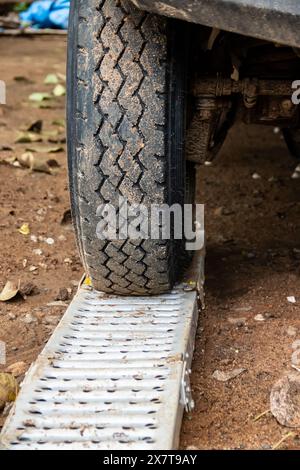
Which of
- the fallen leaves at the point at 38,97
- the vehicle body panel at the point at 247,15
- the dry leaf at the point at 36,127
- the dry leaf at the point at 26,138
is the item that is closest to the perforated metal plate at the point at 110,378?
the vehicle body panel at the point at 247,15

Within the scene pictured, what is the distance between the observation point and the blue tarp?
25.0 ft

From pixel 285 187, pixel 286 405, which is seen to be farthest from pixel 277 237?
pixel 286 405

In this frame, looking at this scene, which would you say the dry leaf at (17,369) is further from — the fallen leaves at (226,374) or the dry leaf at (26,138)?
the dry leaf at (26,138)

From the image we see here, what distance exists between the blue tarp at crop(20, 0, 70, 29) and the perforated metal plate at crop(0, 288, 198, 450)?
5.40 meters

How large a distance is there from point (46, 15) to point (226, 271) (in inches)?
211

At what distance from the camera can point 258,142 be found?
510 cm

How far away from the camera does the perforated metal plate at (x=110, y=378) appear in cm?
189

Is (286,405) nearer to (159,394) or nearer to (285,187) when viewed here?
(159,394)

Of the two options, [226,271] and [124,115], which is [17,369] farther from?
[226,271]

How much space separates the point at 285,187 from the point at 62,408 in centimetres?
243

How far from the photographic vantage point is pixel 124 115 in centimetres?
230

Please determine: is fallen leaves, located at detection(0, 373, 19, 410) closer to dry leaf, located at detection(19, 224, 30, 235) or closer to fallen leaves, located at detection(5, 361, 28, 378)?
fallen leaves, located at detection(5, 361, 28, 378)

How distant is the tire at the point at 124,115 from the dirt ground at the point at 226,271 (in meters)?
0.37

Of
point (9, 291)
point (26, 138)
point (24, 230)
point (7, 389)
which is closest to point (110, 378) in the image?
point (7, 389)
